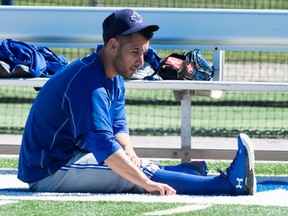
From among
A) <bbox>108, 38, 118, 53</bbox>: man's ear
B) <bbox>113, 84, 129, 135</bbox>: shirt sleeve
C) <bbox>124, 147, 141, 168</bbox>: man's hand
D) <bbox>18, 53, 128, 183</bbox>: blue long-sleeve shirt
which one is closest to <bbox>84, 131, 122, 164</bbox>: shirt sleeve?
<bbox>18, 53, 128, 183</bbox>: blue long-sleeve shirt

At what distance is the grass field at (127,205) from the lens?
→ 4852 mm

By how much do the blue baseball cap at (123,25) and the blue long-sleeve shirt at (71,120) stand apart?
18cm

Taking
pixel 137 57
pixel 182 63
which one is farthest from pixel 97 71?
pixel 182 63

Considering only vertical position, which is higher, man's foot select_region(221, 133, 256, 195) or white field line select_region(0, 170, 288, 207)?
man's foot select_region(221, 133, 256, 195)

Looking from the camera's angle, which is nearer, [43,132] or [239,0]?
[43,132]

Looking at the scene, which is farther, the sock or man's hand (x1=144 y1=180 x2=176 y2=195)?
the sock

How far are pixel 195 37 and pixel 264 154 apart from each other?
1.15 metres

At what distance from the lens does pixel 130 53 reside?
209 inches

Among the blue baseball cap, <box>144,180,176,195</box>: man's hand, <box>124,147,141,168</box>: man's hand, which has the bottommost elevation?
<box>144,180,176,195</box>: man's hand

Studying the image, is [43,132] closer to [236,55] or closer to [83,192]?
[83,192]

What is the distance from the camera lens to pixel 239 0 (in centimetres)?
2178

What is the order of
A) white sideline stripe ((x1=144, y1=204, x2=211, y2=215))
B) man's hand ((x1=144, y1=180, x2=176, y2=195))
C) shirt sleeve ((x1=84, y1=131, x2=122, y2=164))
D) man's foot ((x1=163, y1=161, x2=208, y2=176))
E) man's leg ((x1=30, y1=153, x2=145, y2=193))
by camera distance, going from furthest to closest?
1. man's foot ((x1=163, y1=161, x2=208, y2=176))
2. man's leg ((x1=30, y1=153, x2=145, y2=193))
3. man's hand ((x1=144, y1=180, x2=176, y2=195))
4. shirt sleeve ((x1=84, y1=131, x2=122, y2=164))
5. white sideline stripe ((x1=144, y1=204, x2=211, y2=215))

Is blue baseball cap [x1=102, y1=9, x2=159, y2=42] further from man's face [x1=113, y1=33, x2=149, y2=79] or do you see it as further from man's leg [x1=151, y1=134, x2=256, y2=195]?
man's leg [x1=151, y1=134, x2=256, y2=195]

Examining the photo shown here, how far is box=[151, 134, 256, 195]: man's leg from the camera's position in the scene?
17.5 ft
